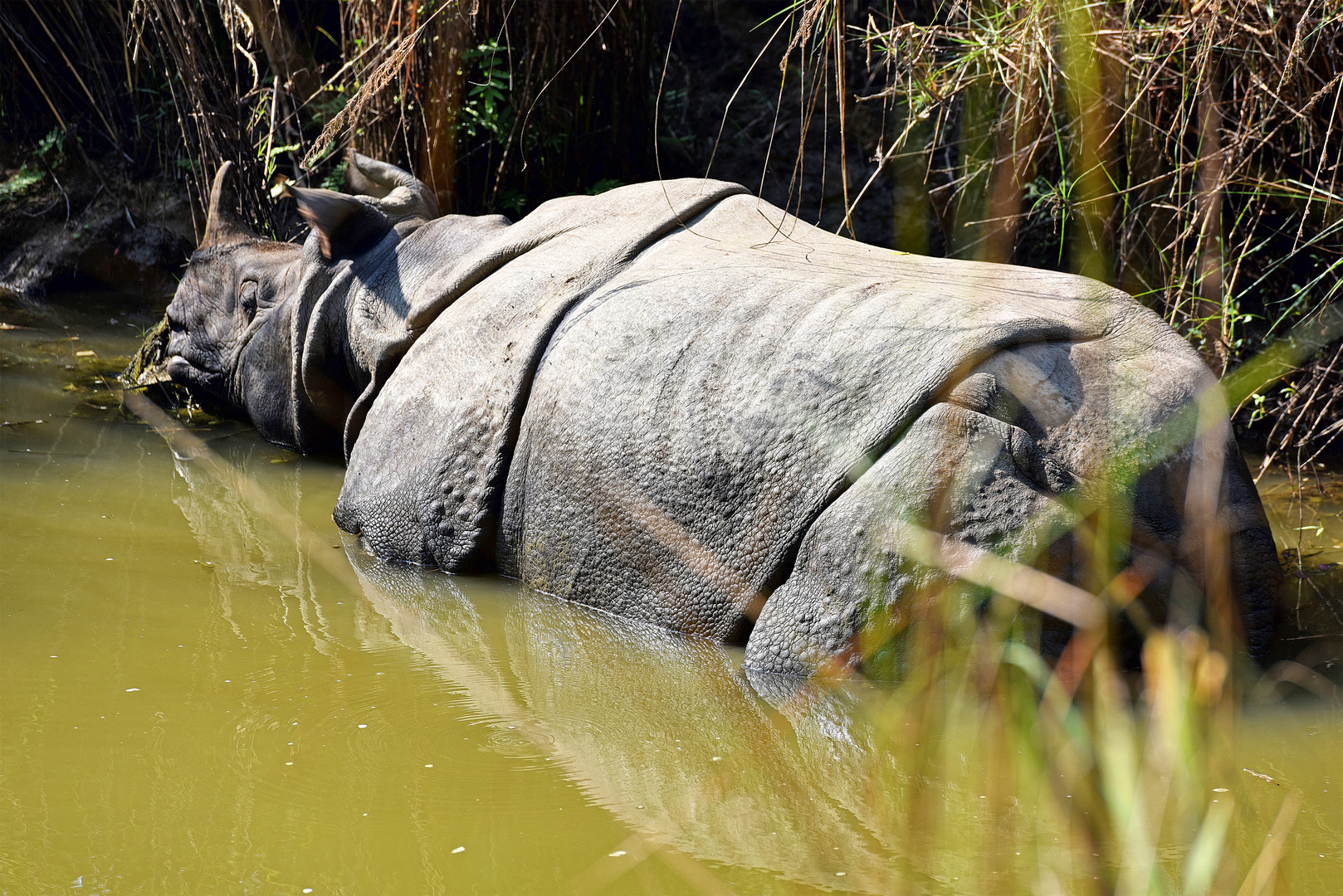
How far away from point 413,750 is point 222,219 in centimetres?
319

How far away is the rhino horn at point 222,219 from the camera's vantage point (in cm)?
479

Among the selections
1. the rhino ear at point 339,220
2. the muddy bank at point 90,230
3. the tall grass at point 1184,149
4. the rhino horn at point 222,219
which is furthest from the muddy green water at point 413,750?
the muddy bank at point 90,230

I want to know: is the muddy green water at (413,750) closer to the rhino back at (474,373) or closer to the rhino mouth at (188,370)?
the rhino back at (474,373)

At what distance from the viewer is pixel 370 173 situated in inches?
179

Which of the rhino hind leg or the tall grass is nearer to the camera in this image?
the rhino hind leg

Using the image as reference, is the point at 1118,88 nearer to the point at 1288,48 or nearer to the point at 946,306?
the point at 1288,48

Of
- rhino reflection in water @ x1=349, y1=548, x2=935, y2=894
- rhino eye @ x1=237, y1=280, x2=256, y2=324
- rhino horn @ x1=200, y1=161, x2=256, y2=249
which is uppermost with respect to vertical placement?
rhino horn @ x1=200, y1=161, x2=256, y2=249

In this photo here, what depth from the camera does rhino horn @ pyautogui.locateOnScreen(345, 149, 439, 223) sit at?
170 inches

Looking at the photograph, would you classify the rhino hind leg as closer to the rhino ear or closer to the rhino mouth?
the rhino ear

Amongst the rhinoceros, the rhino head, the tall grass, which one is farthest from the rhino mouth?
the tall grass

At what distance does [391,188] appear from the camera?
4566mm

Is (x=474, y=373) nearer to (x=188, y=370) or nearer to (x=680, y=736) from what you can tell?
(x=680, y=736)

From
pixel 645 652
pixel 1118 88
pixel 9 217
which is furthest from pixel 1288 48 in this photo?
pixel 9 217

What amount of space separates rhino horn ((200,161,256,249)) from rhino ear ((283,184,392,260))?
812 millimetres
